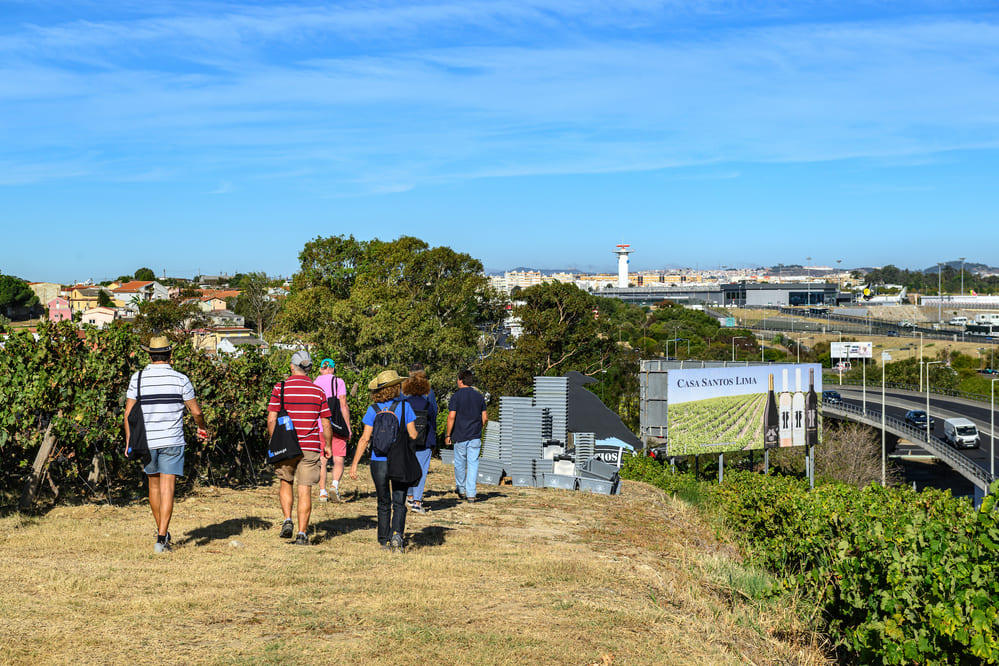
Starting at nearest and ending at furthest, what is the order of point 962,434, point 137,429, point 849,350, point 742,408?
point 137,429, point 742,408, point 962,434, point 849,350

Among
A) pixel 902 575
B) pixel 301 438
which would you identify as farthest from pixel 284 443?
pixel 902 575

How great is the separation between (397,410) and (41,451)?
149 inches

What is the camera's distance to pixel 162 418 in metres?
7.20

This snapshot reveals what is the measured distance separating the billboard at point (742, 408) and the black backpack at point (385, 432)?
1090 inches

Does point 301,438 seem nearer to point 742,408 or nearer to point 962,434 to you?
point 742,408

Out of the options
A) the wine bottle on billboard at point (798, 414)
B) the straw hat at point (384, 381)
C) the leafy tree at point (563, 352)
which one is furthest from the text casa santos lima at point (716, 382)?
the straw hat at point (384, 381)

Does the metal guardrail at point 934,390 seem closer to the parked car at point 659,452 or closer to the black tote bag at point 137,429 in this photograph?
the parked car at point 659,452

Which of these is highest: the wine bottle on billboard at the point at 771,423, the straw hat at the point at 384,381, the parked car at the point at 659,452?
the straw hat at the point at 384,381

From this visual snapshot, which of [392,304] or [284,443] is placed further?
[392,304]

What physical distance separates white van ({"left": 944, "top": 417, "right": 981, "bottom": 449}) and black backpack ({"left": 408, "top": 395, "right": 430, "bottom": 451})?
52519 mm

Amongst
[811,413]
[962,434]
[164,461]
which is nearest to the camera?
[164,461]

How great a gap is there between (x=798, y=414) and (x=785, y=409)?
1117mm

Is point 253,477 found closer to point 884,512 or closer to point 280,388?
point 280,388

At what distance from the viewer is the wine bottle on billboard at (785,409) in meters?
40.8
